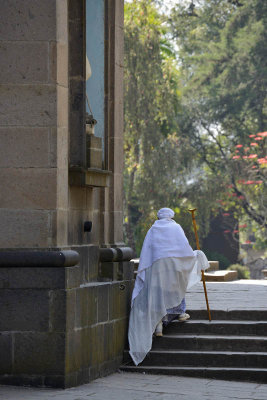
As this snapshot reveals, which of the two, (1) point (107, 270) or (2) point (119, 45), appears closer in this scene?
(1) point (107, 270)

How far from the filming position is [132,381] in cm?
1026

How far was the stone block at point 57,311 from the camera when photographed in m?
9.29

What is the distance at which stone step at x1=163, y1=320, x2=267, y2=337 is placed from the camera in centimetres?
1162

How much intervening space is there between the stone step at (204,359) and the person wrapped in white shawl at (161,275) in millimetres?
322

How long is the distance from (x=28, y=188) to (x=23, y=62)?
1214mm

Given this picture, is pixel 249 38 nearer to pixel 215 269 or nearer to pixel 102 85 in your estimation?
pixel 215 269

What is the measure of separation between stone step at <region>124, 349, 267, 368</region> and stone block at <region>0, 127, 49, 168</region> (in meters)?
2.92

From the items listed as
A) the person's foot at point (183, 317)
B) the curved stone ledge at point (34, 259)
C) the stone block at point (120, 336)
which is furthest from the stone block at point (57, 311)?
the person's foot at point (183, 317)

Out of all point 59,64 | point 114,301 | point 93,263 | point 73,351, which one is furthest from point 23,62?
point 114,301

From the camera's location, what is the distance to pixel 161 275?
38.5ft

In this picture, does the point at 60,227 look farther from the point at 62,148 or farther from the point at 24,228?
the point at 62,148

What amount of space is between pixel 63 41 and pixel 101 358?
333 cm

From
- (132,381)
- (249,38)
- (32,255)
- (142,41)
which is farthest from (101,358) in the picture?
(249,38)

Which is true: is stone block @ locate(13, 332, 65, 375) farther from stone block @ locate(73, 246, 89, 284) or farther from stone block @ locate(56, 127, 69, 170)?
stone block @ locate(56, 127, 69, 170)
